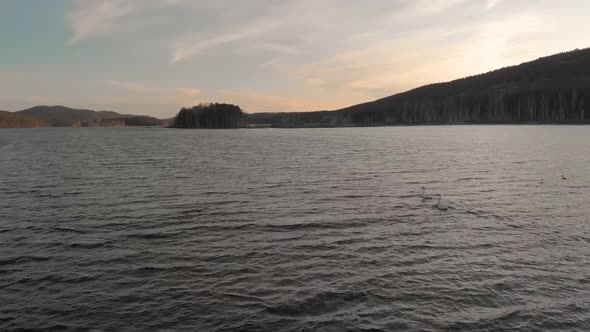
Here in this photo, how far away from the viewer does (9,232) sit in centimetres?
1939

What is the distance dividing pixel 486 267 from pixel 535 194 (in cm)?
1789

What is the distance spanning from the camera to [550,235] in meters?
19.0

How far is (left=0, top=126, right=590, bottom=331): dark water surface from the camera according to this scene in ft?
37.2

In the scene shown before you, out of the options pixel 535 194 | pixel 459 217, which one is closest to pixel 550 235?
pixel 459 217

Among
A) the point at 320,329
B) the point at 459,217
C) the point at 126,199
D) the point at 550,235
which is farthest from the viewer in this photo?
the point at 126,199

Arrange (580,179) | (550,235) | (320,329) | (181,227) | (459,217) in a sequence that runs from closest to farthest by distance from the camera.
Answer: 1. (320,329)
2. (550,235)
3. (181,227)
4. (459,217)
5. (580,179)

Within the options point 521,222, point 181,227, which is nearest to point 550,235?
point 521,222

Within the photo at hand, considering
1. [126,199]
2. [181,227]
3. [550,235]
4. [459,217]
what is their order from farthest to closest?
[126,199] → [459,217] → [181,227] → [550,235]

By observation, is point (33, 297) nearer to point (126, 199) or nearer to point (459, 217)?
point (126, 199)

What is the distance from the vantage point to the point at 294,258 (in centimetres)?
1582

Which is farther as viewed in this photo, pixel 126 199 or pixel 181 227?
pixel 126 199

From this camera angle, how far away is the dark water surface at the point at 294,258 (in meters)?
11.3

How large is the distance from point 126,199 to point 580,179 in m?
40.3

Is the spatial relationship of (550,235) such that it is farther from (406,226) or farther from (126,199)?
(126,199)
